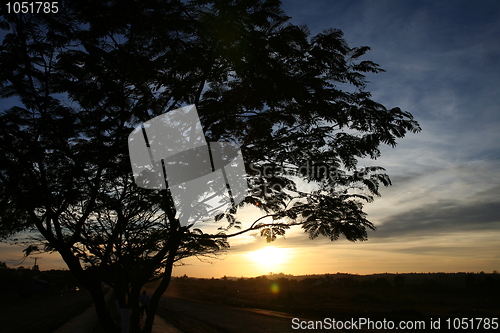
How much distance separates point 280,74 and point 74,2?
3.53 metres

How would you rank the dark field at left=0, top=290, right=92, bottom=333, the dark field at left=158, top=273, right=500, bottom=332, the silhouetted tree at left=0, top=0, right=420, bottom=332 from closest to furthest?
the silhouetted tree at left=0, top=0, right=420, bottom=332, the dark field at left=0, top=290, right=92, bottom=333, the dark field at left=158, top=273, right=500, bottom=332

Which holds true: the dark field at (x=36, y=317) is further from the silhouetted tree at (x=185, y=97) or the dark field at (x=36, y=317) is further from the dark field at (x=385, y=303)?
the silhouetted tree at (x=185, y=97)

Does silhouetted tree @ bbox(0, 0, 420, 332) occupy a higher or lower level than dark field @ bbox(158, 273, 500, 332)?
higher

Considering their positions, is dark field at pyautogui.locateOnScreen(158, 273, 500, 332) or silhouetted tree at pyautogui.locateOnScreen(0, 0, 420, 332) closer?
silhouetted tree at pyautogui.locateOnScreen(0, 0, 420, 332)

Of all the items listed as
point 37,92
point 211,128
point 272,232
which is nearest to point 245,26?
point 211,128

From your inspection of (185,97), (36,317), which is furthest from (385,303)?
(185,97)

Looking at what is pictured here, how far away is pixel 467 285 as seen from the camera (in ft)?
181

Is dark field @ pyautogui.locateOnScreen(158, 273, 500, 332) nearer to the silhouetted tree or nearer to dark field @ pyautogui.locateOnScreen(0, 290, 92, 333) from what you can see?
dark field @ pyautogui.locateOnScreen(0, 290, 92, 333)

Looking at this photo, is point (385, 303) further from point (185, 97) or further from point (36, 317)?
point (185, 97)

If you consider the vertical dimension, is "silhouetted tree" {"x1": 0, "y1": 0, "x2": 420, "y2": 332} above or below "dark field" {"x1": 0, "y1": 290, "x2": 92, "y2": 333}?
above

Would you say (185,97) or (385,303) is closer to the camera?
(185,97)

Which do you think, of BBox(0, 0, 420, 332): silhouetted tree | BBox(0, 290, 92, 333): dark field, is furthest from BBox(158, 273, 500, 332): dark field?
BBox(0, 0, 420, 332): silhouetted tree

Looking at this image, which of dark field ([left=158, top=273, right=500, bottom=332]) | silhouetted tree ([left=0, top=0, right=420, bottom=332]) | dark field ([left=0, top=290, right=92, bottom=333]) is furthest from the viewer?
dark field ([left=158, top=273, right=500, bottom=332])

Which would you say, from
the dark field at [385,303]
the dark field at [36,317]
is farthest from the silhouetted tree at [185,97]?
the dark field at [36,317]
